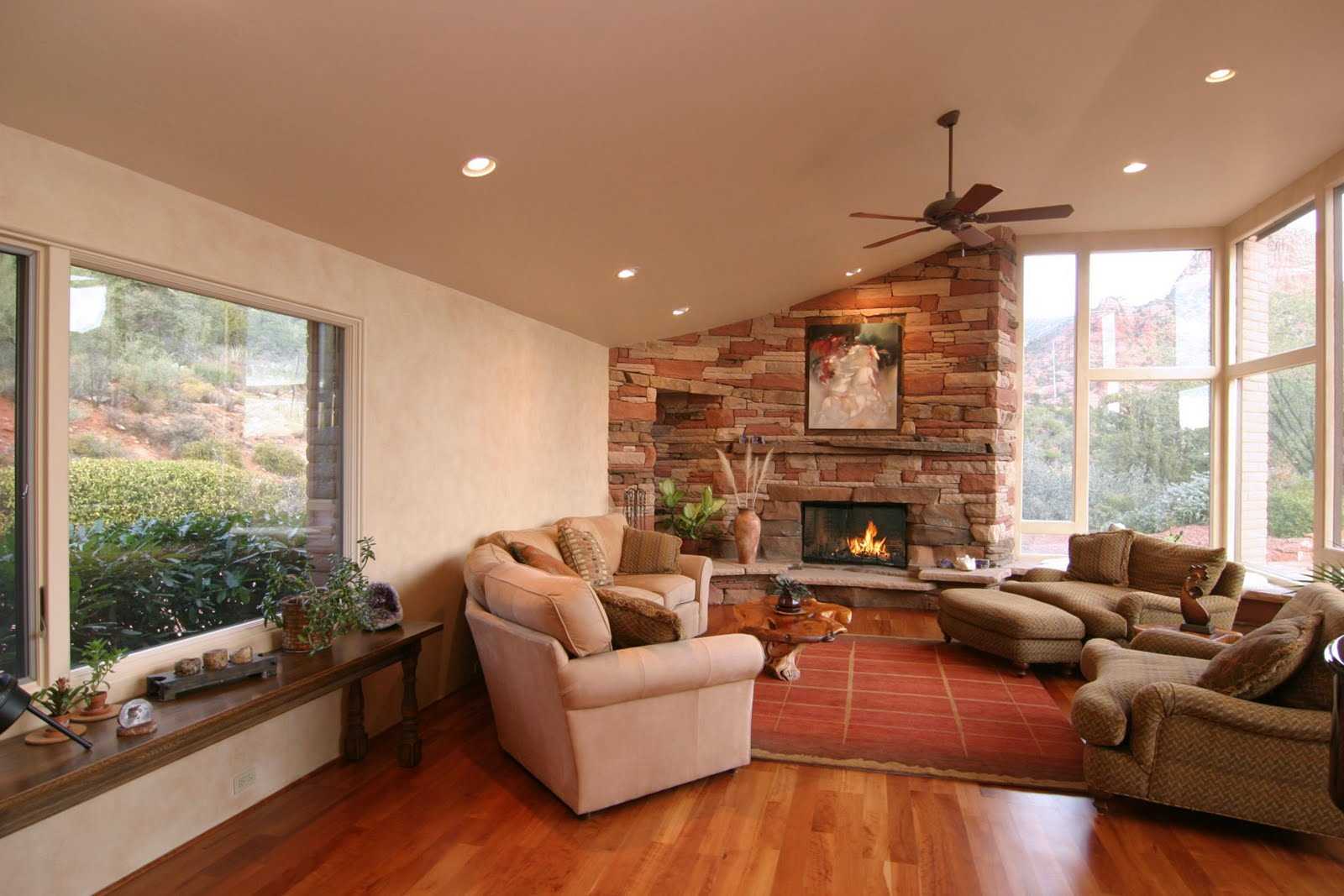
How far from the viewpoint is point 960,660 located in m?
5.22

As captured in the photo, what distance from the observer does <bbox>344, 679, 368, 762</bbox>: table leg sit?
3.43m

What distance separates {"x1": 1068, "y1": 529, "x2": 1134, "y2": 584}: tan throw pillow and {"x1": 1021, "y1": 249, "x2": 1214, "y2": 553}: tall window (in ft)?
5.36

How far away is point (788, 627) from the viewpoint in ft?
14.2

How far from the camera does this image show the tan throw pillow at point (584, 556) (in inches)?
193

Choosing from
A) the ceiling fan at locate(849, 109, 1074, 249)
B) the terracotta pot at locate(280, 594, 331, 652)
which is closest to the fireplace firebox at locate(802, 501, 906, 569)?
the ceiling fan at locate(849, 109, 1074, 249)

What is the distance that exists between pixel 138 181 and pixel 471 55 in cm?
121

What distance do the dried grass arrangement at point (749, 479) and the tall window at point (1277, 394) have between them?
4.16 meters

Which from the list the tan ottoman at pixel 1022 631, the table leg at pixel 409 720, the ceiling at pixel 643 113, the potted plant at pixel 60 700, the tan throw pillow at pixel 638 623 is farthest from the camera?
the tan ottoman at pixel 1022 631

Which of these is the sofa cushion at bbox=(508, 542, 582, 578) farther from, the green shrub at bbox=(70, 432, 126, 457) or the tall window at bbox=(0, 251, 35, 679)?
the tall window at bbox=(0, 251, 35, 679)

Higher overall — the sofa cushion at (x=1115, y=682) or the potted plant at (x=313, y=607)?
the potted plant at (x=313, y=607)

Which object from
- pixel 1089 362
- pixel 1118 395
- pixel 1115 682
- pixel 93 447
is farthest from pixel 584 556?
pixel 1118 395

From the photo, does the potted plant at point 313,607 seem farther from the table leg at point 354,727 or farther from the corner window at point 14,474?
the corner window at point 14,474

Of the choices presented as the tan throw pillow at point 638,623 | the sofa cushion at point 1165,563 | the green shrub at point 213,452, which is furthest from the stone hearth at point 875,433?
the green shrub at point 213,452

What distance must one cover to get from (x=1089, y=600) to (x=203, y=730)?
16.8 feet
